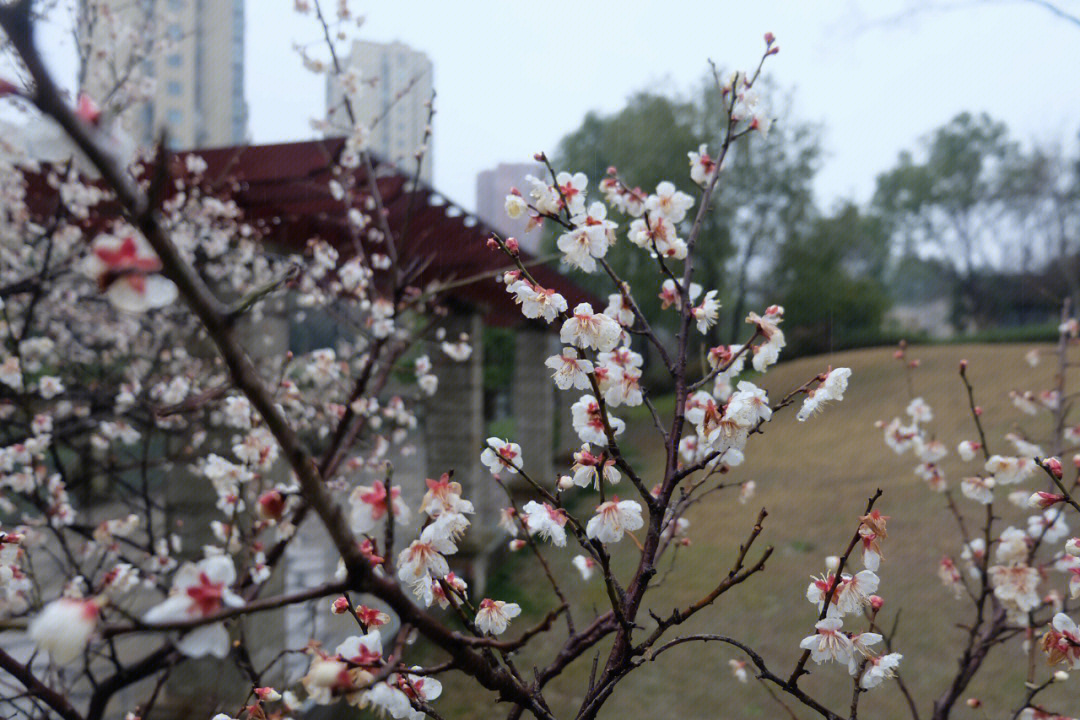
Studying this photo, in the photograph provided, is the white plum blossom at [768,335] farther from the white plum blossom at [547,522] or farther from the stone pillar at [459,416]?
the stone pillar at [459,416]

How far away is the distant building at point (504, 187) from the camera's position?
121cm

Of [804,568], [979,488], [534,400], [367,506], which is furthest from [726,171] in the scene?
[367,506]

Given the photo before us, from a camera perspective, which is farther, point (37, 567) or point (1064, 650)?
point (37, 567)

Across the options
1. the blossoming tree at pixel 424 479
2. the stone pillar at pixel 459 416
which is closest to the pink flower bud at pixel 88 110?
the blossoming tree at pixel 424 479

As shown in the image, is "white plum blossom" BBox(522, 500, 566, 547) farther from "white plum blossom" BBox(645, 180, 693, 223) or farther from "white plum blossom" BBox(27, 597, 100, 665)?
"white plum blossom" BBox(645, 180, 693, 223)

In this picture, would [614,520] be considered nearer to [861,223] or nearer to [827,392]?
[827,392]

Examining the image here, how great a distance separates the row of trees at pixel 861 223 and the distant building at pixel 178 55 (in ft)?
6.28

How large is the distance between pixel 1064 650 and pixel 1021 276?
13.5 meters

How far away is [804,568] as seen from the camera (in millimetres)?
4254

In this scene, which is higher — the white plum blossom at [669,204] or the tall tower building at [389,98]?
the tall tower building at [389,98]

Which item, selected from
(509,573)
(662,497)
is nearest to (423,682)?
(662,497)

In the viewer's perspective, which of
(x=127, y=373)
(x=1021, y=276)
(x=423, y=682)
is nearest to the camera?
(x=423, y=682)

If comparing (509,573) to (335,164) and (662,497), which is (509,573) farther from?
(662,497)

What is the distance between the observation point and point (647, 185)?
4.98 m
